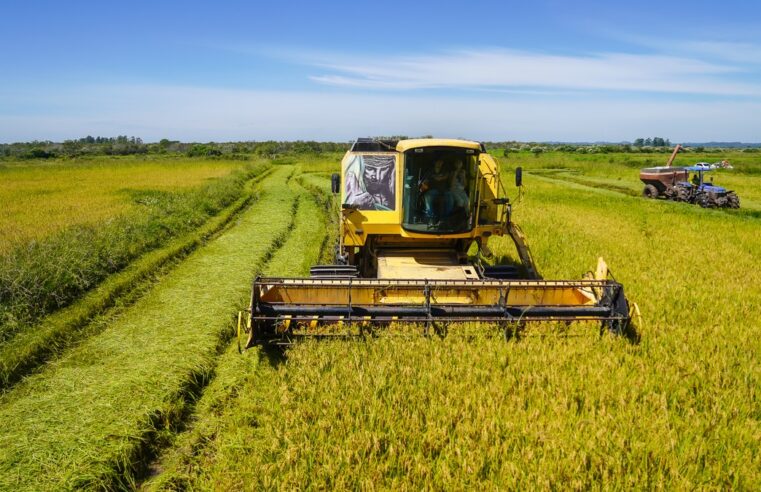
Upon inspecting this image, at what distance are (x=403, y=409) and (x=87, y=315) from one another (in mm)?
→ 5457

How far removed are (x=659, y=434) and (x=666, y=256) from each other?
775cm

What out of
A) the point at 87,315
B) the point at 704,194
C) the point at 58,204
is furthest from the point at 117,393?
the point at 704,194

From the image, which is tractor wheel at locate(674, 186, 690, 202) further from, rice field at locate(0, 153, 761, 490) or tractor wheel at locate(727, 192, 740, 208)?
rice field at locate(0, 153, 761, 490)

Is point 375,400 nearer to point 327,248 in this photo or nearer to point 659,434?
point 659,434

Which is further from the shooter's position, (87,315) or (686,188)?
(686,188)

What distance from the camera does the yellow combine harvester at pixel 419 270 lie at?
5305mm

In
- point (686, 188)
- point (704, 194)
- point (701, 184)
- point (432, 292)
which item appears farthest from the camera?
point (686, 188)

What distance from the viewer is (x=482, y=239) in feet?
26.6

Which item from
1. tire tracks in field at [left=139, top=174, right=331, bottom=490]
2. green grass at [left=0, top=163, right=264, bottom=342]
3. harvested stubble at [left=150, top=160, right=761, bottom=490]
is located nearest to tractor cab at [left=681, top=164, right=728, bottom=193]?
harvested stubble at [left=150, top=160, right=761, bottom=490]

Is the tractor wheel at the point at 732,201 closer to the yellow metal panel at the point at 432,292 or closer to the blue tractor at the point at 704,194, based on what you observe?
the blue tractor at the point at 704,194

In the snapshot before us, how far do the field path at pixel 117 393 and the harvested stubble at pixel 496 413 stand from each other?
1.20 feet

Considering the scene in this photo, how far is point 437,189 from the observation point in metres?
7.16

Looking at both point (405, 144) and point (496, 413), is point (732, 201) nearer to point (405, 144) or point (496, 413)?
point (405, 144)

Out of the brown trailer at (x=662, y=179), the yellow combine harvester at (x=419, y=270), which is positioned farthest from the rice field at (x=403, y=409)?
the brown trailer at (x=662, y=179)
